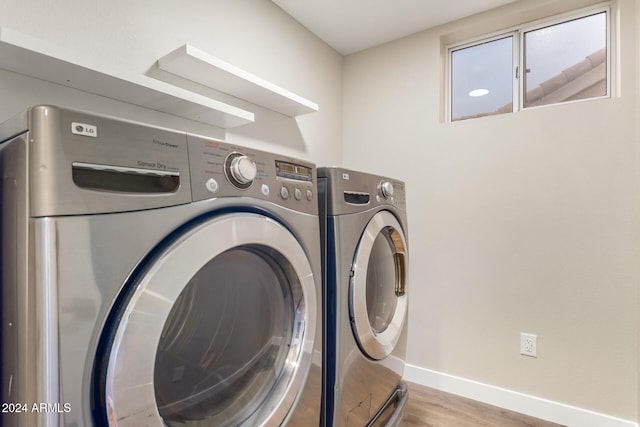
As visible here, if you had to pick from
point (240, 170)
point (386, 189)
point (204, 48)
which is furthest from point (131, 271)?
point (204, 48)

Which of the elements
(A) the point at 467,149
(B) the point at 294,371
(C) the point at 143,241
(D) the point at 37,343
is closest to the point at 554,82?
(A) the point at 467,149

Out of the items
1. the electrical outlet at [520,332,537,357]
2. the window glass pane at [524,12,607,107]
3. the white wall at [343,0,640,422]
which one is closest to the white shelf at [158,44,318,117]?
the white wall at [343,0,640,422]

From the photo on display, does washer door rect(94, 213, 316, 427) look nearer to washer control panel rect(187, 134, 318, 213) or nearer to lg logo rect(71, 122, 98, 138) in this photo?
washer control panel rect(187, 134, 318, 213)

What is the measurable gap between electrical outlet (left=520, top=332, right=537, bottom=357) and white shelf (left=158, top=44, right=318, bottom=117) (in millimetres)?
1720

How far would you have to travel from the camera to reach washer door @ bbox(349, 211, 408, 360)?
3.99 feet

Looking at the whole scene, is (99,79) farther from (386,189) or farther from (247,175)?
(386,189)

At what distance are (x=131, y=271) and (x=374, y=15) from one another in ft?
6.73

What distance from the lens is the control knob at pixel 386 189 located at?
143 cm

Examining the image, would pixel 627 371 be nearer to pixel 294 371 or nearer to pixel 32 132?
pixel 294 371

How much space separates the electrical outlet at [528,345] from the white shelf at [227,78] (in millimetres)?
1720

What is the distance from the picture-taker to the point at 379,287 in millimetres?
1484

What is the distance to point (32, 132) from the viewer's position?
516 millimetres

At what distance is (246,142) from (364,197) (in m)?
0.81

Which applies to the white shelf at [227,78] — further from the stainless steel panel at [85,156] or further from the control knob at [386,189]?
the stainless steel panel at [85,156]
